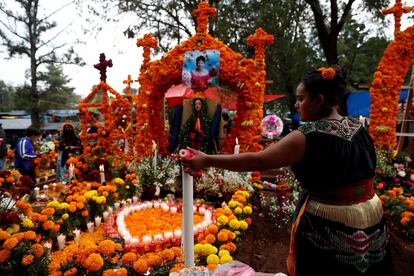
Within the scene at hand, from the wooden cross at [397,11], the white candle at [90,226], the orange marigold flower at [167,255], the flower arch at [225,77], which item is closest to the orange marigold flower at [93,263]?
the orange marigold flower at [167,255]

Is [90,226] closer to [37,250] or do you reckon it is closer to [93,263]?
[37,250]

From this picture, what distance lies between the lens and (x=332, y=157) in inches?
67.9

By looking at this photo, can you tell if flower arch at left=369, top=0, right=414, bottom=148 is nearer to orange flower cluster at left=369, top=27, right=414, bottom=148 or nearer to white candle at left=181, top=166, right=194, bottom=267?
orange flower cluster at left=369, top=27, right=414, bottom=148

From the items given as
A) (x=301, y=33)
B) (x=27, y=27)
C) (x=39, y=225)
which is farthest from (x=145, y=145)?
(x=27, y=27)

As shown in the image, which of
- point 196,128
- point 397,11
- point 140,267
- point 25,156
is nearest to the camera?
point 140,267

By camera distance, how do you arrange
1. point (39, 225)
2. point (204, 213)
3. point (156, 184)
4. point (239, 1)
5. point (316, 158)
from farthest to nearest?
point (239, 1), point (156, 184), point (204, 213), point (39, 225), point (316, 158)

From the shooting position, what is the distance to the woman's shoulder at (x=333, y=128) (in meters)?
1.75

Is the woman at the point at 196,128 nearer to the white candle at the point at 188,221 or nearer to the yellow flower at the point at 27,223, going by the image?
the yellow flower at the point at 27,223

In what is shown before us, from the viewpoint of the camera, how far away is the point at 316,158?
1.72 m

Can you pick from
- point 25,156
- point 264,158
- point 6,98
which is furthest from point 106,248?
point 6,98

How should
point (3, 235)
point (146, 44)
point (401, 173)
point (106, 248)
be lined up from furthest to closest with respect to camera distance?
point (146, 44) < point (401, 173) < point (3, 235) < point (106, 248)

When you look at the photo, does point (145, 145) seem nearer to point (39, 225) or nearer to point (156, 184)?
point (156, 184)

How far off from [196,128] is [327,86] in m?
6.63

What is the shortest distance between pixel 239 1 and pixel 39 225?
1324 cm
